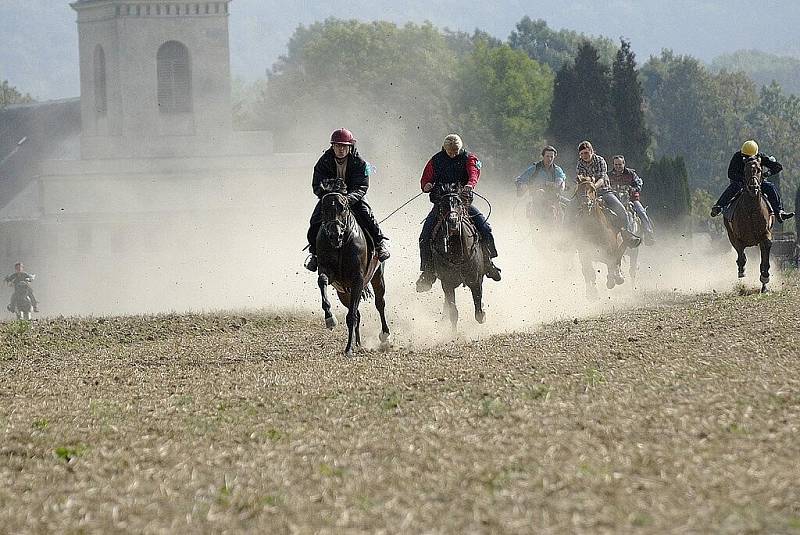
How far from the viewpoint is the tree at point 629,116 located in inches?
3152

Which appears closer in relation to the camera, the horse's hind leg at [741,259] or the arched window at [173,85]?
the horse's hind leg at [741,259]

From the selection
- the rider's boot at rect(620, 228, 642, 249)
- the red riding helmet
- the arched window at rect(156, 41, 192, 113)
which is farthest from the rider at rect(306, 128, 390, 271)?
the arched window at rect(156, 41, 192, 113)

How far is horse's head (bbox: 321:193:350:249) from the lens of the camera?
17062mm

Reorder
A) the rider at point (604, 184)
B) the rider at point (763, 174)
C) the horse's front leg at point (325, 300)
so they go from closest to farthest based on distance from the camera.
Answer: the horse's front leg at point (325, 300) → the rider at point (763, 174) → the rider at point (604, 184)

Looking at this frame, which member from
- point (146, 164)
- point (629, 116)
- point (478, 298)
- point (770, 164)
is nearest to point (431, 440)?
point (478, 298)

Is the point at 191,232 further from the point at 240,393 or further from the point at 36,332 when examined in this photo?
the point at 240,393

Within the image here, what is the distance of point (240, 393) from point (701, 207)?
327 feet

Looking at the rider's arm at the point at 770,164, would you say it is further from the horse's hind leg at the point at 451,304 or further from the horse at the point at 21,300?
the horse at the point at 21,300

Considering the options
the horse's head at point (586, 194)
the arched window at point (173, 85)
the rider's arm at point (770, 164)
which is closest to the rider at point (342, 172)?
the horse's head at point (586, 194)

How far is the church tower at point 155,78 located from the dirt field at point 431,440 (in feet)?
178

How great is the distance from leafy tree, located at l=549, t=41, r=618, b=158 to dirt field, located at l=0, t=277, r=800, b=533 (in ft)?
208

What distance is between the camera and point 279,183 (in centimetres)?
7075

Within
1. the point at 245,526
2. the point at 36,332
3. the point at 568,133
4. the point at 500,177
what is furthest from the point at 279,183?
the point at 245,526

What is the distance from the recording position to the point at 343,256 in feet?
58.2
